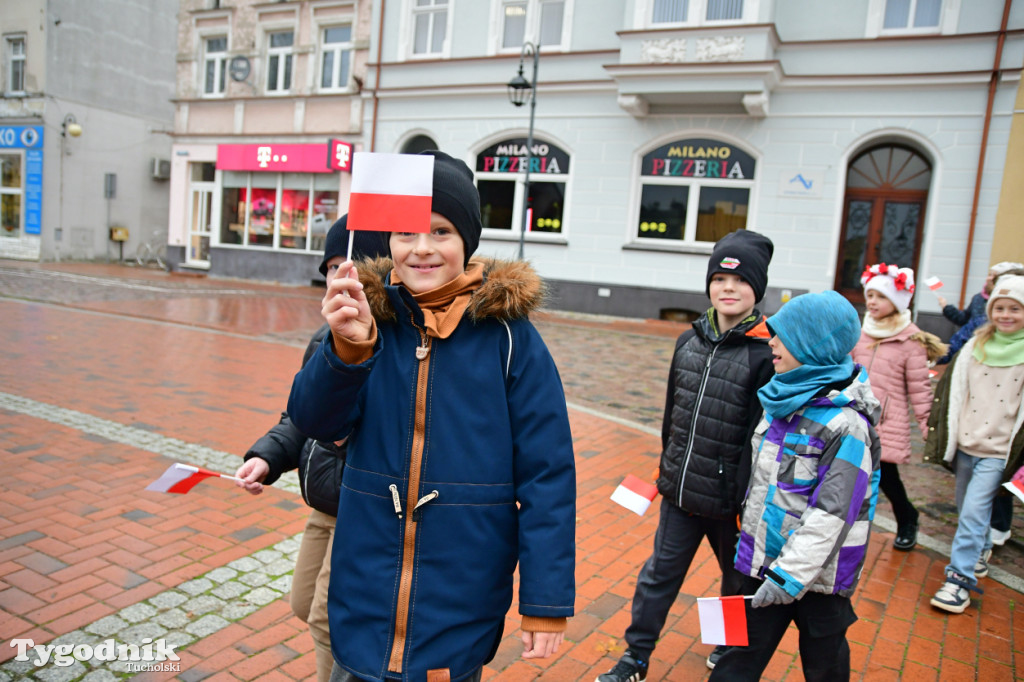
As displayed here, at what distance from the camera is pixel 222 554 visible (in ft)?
11.8

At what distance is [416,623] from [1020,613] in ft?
11.1

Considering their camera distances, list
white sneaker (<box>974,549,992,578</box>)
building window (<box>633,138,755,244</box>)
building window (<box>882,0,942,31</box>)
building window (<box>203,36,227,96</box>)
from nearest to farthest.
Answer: white sneaker (<box>974,549,992,578</box>) → building window (<box>882,0,942,31</box>) → building window (<box>633,138,755,244</box>) → building window (<box>203,36,227,96</box>)

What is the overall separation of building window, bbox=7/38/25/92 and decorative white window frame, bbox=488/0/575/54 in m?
17.1

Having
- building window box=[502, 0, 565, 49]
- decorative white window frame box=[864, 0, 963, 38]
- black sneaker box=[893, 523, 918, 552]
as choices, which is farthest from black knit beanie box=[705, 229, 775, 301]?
building window box=[502, 0, 565, 49]

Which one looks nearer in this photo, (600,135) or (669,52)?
(669,52)

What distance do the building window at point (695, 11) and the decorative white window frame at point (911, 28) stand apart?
7.70 ft

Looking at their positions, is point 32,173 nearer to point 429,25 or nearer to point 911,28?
point 429,25

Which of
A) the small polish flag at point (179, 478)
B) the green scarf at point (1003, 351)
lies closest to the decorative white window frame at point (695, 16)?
the green scarf at point (1003, 351)

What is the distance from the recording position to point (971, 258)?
1255cm

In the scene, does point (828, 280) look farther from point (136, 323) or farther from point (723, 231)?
point (136, 323)

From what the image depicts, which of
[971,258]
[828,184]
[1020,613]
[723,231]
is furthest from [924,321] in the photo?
[1020,613]

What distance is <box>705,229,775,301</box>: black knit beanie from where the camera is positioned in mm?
2850

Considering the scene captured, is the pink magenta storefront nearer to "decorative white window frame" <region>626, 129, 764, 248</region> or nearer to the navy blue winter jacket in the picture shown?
"decorative white window frame" <region>626, 129, 764, 248</region>

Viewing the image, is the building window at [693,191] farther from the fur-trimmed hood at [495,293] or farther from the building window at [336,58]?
the fur-trimmed hood at [495,293]
